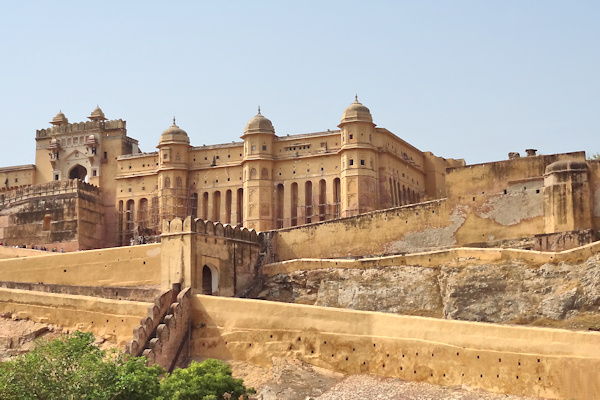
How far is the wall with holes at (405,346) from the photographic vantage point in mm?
26016

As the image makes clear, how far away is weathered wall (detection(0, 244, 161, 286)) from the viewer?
37656 millimetres

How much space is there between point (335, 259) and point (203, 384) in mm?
11696

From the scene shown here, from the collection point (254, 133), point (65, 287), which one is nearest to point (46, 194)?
point (254, 133)

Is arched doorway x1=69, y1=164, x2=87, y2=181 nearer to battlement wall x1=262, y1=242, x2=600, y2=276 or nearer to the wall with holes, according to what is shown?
battlement wall x1=262, y1=242, x2=600, y2=276

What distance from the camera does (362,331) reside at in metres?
29.6

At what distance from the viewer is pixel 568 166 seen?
36.2 metres

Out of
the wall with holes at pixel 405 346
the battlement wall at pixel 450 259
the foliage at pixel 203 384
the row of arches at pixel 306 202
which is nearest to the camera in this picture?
the wall with holes at pixel 405 346

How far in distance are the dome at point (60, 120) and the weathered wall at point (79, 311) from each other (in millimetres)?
23885

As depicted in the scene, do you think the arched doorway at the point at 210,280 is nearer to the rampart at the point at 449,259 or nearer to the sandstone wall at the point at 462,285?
the sandstone wall at the point at 462,285

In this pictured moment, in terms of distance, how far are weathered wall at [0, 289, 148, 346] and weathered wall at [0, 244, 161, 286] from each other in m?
3.03

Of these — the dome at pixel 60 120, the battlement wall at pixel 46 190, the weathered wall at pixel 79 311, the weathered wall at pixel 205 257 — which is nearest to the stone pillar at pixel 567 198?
the weathered wall at pixel 205 257

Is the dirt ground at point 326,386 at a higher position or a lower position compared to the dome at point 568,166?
lower

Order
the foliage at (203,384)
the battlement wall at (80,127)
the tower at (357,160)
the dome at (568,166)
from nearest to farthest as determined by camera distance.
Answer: the foliage at (203,384) < the dome at (568,166) < the tower at (357,160) < the battlement wall at (80,127)

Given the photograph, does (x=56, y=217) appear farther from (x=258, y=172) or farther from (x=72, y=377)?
(x=72, y=377)
